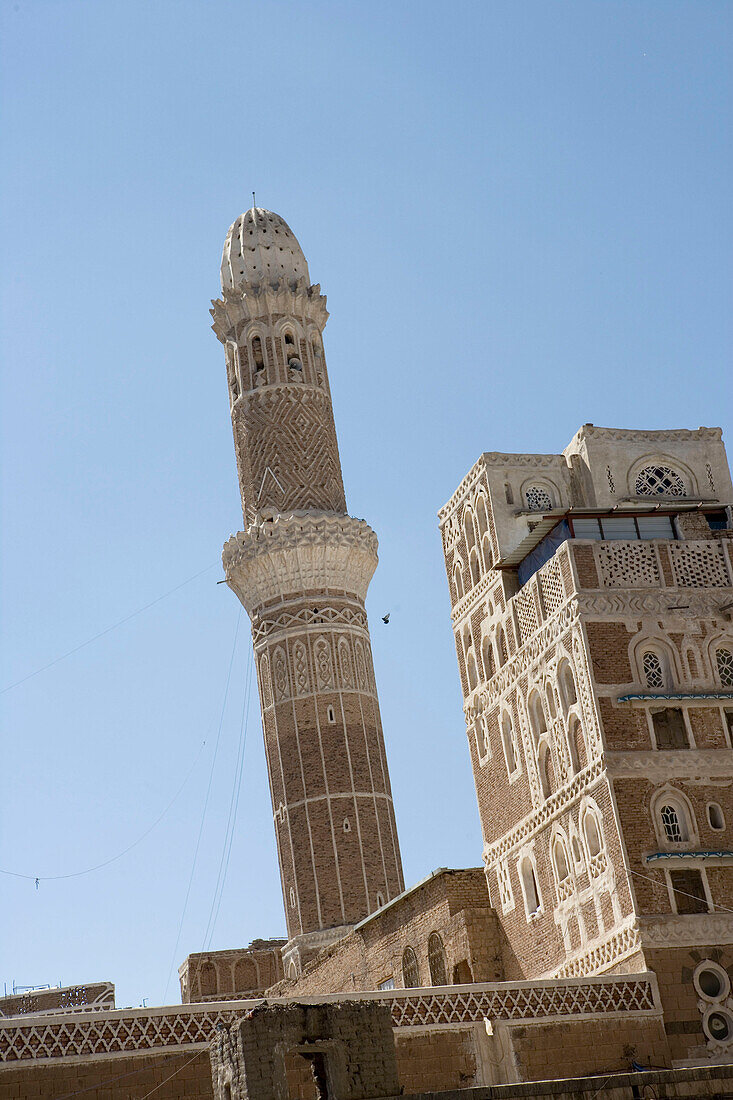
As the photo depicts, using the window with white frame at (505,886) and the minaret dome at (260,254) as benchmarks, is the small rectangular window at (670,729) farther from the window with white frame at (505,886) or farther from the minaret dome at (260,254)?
the minaret dome at (260,254)

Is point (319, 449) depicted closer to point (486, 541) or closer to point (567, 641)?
point (486, 541)

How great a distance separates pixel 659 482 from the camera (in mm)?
31031

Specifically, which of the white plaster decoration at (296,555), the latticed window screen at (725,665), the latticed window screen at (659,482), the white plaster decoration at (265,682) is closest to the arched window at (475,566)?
the latticed window screen at (659,482)

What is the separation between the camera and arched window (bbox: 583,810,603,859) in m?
25.4

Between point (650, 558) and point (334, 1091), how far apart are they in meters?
11.7

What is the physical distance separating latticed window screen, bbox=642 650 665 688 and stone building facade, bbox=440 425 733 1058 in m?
0.03

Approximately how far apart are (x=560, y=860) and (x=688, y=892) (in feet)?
9.50

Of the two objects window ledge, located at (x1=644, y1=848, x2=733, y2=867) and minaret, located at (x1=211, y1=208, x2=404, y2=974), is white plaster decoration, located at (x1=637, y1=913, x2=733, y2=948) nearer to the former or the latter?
window ledge, located at (x1=644, y1=848, x2=733, y2=867)

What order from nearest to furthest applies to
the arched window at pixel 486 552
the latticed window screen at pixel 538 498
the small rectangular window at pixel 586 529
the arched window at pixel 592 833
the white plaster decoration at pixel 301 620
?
the arched window at pixel 592 833, the small rectangular window at pixel 586 529, the arched window at pixel 486 552, the latticed window screen at pixel 538 498, the white plaster decoration at pixel 301 620

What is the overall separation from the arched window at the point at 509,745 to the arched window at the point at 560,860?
2.24 m

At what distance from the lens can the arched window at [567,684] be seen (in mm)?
26562

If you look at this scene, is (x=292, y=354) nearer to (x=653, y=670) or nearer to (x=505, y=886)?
(x=505, y=886)

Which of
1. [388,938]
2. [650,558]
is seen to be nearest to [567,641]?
[650,558]

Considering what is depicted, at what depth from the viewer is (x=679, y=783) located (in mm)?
25125
